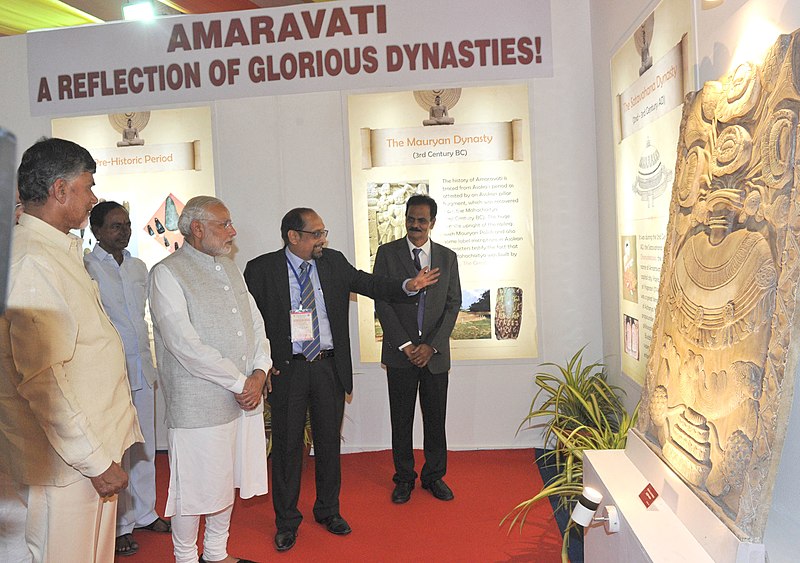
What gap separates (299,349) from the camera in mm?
3611

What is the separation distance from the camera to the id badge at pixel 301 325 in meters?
3.57

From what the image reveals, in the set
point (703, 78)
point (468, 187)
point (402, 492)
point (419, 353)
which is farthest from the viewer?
point (468, 187)

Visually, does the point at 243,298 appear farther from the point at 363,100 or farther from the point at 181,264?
the point at 363,100

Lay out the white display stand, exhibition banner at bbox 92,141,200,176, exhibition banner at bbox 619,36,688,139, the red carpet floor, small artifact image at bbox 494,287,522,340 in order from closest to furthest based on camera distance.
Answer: the white display stand
exhibition banner at bbox 619,36,688,139
the red carpet floor
small artifact image at bbox 494,287,522,340
exhibition banner at bbox 92,141,200,176

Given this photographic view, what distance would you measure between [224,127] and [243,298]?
255 centimetres

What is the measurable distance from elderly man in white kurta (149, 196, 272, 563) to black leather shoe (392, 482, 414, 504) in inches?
45.4

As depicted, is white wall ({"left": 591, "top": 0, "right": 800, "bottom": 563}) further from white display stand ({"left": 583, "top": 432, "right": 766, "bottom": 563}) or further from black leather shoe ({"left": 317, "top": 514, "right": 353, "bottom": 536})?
black leather shoe ({"left": 317, "top": 514, "right": 353, "bottom": 536})

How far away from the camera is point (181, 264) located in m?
3.07

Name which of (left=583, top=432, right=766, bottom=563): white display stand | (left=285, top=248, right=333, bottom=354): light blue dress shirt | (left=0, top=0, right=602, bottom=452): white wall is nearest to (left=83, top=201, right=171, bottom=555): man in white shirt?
(left=285, top=248, right=333, bottom=354): light blue dress shirt

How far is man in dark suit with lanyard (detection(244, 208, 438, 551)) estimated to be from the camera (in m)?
3.60

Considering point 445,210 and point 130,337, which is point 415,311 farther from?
point 130,337

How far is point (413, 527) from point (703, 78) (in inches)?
102

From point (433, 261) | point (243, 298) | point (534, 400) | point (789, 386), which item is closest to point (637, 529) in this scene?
point (789, 386)

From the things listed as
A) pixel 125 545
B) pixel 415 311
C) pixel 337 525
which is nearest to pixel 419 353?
pixel 415 311
